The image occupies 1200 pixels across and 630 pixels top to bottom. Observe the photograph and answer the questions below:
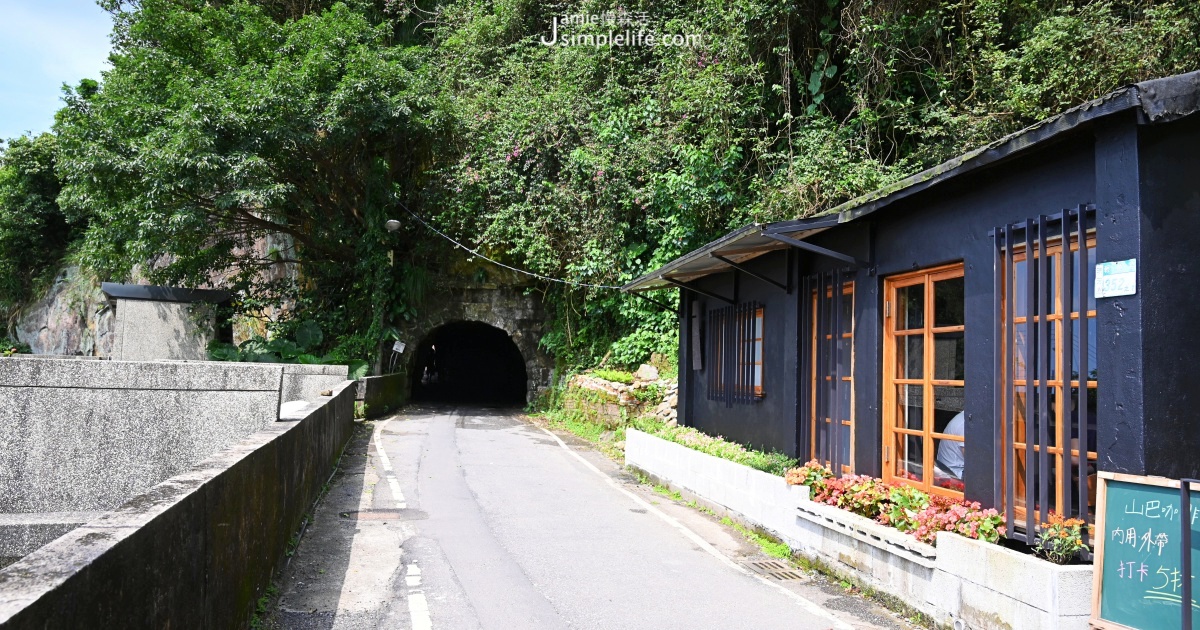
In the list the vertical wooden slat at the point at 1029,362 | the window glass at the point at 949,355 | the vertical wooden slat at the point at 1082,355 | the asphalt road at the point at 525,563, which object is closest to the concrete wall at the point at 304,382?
the asphalt road at the point at 525,563

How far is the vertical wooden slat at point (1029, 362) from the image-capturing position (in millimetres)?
5777

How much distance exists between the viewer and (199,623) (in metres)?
4.16

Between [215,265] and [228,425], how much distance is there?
1279 centimetres

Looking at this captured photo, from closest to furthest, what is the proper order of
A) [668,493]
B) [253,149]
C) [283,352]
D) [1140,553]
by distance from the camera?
[1140,553], [668,493], [253,149], [283,352]

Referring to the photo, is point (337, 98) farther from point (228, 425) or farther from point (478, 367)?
point (478, 367)

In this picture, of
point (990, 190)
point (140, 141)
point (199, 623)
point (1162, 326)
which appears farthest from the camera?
point (140, 141)

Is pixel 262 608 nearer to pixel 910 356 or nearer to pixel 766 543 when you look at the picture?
pixel 766 543

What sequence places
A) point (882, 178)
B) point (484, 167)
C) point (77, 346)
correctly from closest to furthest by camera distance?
point (882, 178) < point (484, 167) < point (77, 346)

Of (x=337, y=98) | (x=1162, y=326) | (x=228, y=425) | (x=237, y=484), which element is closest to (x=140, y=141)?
(x=337, y=98)

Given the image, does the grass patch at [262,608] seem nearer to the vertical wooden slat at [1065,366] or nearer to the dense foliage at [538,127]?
the vertical wooden slat at [1065,366]

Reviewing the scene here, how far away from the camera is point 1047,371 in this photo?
5.81m

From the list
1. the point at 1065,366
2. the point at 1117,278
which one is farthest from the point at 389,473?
the point at 1117,278

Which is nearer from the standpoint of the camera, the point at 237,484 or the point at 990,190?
the point at 237,484

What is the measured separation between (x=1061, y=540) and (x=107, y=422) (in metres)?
13.4
